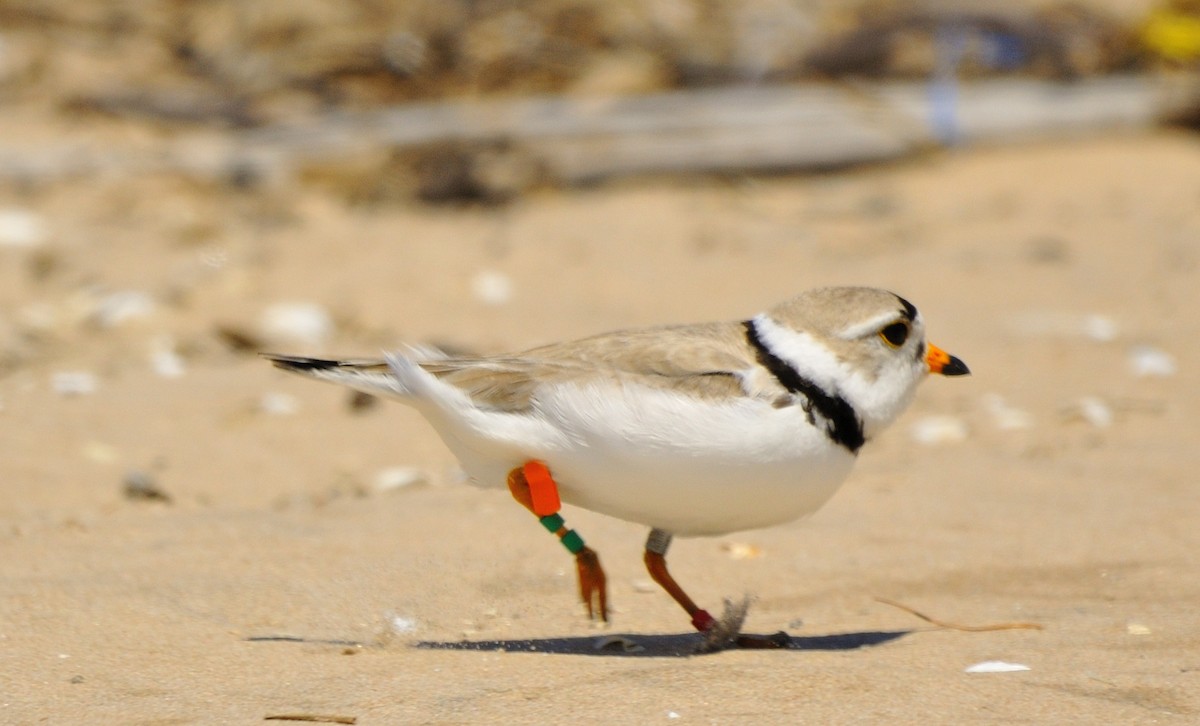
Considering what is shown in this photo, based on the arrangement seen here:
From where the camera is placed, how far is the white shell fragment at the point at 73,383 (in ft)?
20.3

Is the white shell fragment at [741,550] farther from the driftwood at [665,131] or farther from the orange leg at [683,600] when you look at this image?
the driftwood at [665,131]

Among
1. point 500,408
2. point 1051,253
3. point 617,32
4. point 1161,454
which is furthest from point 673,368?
point 617,32

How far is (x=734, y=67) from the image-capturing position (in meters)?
11.5

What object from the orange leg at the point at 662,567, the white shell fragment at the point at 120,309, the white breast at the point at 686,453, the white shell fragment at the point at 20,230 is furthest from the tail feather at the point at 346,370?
the white shell fragment at the point at 20,230

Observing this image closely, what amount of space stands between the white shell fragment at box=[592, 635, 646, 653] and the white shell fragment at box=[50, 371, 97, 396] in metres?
3.47

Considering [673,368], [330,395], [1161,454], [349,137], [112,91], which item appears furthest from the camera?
[112,91]

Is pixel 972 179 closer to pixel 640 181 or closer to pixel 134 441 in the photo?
pixel 640 181

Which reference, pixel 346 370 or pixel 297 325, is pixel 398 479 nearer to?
pixel 346 370

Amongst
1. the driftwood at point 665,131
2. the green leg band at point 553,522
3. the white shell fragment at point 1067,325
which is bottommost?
the green leg band at point 553,522

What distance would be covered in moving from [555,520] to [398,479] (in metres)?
1.85

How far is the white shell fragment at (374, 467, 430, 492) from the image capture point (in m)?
5.22

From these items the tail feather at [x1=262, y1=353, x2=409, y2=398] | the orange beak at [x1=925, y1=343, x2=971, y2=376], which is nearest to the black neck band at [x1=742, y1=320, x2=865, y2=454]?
the orange beak at [x1=925, y1=343, x2=971, y2=376]

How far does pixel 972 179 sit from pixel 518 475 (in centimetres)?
768

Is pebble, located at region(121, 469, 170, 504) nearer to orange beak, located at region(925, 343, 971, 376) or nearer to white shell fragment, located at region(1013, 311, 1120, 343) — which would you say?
orange beak, located at region(925, 343, 971, 376)
